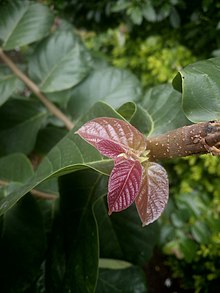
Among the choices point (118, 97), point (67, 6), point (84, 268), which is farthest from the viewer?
point (67, 6)

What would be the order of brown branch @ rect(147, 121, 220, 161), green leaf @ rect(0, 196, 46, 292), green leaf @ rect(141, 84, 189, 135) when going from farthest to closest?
1. green leaf @ rect(0, 196, 46, 292)
2. green leaf @ rect(141, 84, 189, 135)
3. brown branch @ rect(147, 121, 220, 161)

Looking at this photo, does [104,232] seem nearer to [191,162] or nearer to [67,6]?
[191,162]

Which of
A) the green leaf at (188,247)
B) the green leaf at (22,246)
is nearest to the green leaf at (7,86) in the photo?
the green leaf at (22,246)

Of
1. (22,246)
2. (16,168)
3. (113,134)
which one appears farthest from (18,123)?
(113,134)

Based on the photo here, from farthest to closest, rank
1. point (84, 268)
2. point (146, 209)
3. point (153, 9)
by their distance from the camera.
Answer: point (153, 9), point (84, 268), point (146, 209)

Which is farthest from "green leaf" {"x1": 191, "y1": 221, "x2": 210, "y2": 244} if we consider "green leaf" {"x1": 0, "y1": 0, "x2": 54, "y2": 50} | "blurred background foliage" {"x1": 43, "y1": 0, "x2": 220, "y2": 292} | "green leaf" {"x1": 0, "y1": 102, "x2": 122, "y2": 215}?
"green leaf" {"x1": 0, "y1": 0, "x2": 54, "y2": 50}

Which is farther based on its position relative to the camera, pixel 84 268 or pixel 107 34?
pixel 107 34

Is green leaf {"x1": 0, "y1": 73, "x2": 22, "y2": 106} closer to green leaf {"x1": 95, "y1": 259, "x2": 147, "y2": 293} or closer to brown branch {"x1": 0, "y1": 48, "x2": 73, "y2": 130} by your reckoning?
brown branch {"x1": 0, "y1": 48, "x2": 73, "y2": 130}

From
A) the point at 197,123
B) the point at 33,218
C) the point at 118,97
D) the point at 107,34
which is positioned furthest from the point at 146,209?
the point at 107,34
